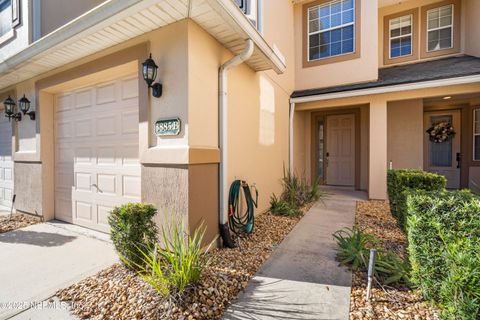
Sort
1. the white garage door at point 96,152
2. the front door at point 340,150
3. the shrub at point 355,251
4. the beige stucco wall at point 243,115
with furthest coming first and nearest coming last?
the front door at point 340,150 < the white garage door at point 96,152 < the beige stucco wall at point 243,115 < the shrub at point 355,251

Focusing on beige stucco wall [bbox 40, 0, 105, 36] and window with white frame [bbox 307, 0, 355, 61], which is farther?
window with white frame [bbox 307, 0, 355, 61]

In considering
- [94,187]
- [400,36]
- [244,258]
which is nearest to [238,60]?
[244,258]

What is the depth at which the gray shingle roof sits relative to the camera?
5.68 m

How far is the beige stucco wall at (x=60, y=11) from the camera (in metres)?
3.94

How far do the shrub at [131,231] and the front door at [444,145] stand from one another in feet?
30.0

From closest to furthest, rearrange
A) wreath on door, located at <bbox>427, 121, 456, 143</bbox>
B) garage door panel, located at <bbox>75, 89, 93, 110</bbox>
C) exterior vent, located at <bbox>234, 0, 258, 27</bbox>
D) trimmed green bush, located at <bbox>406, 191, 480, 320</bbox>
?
1. trimmed green bush, located at <bbox>406, 191, 480, 320</bbox>
2. garage door panel, located at <bbox>75, 89, 93, 110</bbox>
3. exterior vent, located at <bbox>234, 0, 258, 27</bbox>
4. wreath on door, located at <bbox>427, 121, 456, 143</bbox>

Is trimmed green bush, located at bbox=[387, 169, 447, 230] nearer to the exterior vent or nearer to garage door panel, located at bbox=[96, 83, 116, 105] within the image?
the exterior vent

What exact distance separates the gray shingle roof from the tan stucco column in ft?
2.03

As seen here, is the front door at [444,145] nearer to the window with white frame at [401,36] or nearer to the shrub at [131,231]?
the window with white frame at [401,36]

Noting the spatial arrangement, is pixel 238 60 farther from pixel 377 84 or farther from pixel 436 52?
pixel 436 52

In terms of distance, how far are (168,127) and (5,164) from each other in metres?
5.98

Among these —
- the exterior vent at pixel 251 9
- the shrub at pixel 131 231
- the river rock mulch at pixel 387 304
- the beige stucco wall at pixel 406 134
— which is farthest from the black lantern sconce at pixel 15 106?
the beige stucco wall at pixel 406 134

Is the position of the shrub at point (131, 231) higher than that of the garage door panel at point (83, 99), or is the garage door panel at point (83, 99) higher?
the garage door panel at point (83, 99)

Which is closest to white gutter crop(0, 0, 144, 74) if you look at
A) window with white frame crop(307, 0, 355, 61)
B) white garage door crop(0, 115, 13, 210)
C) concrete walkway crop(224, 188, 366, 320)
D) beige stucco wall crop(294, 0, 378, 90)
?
white garage door crop(0, 115, 13, 210)
